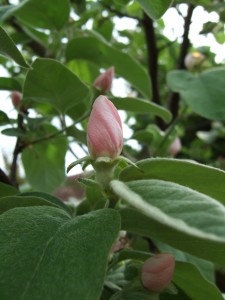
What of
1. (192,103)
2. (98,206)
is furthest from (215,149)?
(98,206)

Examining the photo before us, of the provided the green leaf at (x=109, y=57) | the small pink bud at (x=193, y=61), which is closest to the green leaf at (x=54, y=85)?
the green leaf at (x=109, y=57)

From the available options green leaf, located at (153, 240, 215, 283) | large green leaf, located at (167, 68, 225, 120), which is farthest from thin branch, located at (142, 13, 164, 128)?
green leaf, located at (153, 240, 215, 283)

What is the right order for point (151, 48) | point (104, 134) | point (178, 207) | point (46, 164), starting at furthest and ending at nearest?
point (151, 48), point (46, 164), point (104, 134), point (178, 207)

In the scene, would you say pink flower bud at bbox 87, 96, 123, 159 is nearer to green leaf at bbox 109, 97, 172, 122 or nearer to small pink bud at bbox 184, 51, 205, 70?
green leaf at bbox 109, 97, 172, 122

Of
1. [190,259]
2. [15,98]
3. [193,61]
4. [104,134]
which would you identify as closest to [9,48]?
[104,134]

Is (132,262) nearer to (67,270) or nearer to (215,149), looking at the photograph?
(67,270)

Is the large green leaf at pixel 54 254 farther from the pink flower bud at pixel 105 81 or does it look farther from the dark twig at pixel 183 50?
the dark twig at pixel 183 50

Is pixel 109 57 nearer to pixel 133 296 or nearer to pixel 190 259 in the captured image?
pixel 190 259
